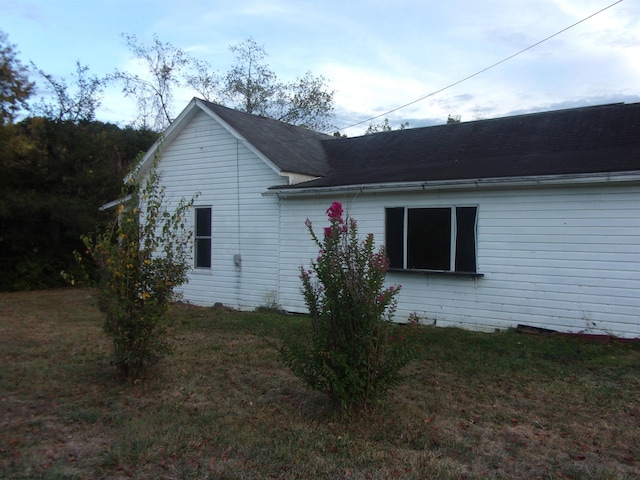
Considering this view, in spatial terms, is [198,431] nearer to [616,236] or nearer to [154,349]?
[154,349]

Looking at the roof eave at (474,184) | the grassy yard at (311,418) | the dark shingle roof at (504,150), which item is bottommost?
the grassy yard at (311,418)

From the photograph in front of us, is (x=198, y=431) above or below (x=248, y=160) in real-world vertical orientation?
below

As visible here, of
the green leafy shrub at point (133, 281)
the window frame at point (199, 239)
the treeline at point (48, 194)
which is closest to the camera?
the green leafy shrub at point (133, 281)

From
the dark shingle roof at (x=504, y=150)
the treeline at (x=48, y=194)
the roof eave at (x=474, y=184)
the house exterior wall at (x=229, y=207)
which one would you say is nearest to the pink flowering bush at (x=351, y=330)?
the roof eave at (x=474, y=184)

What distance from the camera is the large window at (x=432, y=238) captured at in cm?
948

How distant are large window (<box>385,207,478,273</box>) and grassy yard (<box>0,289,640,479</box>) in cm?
191

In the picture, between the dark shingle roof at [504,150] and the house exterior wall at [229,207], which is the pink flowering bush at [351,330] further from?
the house exterior wall at [229,207]

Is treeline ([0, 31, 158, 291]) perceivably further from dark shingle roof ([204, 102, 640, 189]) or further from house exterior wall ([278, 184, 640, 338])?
house exterior wall ([278, 184, 640, 338])

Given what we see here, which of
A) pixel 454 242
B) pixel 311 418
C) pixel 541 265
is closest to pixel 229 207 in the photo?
pixel 454 242

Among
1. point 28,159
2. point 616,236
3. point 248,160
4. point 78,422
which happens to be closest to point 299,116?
point 28,159

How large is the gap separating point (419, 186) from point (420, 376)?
13.4ft

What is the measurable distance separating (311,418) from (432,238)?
5.57 m

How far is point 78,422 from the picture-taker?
16.3 feet

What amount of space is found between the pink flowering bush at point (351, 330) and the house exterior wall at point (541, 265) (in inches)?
189
